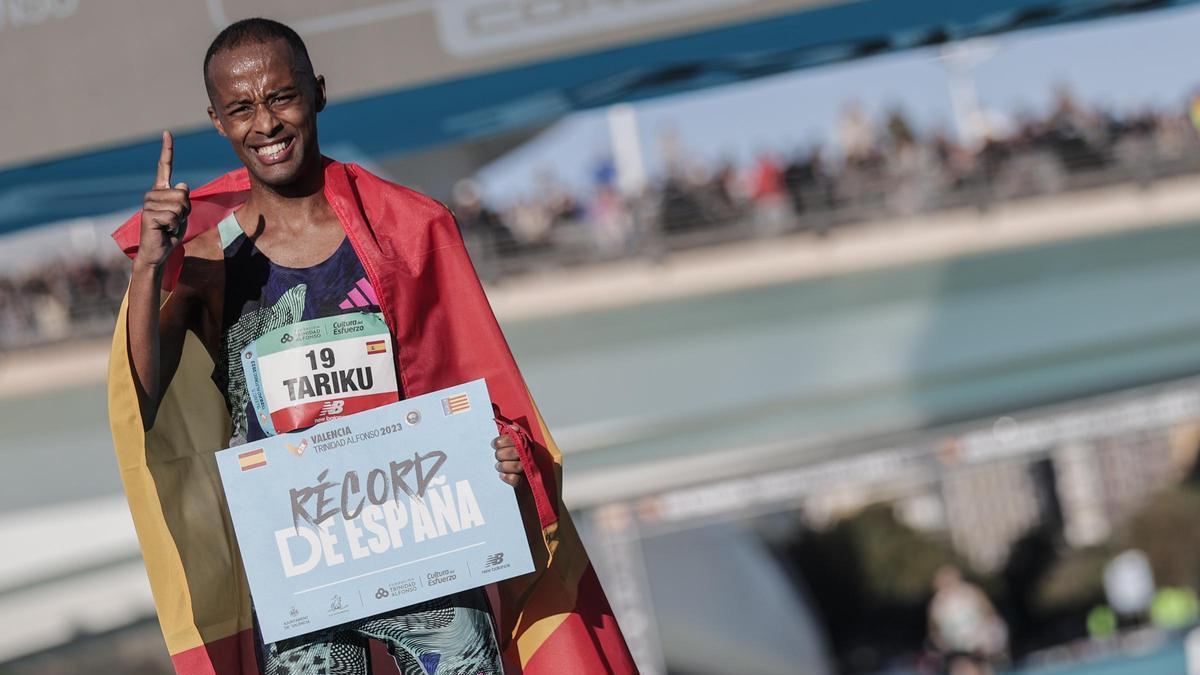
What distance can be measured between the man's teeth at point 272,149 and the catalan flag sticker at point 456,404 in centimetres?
48

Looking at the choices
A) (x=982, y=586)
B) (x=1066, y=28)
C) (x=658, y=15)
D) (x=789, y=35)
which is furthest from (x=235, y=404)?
(x=982, y=586)

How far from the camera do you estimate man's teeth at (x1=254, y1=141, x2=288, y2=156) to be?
7.50 feet

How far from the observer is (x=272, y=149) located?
2285 mm

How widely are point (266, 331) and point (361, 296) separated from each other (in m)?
0.16

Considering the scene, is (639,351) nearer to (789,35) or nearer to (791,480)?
(791,480)

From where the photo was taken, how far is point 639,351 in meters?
10.9

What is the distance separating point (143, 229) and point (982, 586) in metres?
12.3

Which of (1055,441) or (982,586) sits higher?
(1055,441)

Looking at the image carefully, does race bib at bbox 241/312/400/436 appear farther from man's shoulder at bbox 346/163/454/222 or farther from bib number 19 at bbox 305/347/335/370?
man's shoulder at bbox 346/163/454/222

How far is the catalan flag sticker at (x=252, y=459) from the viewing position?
221 cm

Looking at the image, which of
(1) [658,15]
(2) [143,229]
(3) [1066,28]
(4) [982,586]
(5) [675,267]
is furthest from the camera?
(4) [982,586]

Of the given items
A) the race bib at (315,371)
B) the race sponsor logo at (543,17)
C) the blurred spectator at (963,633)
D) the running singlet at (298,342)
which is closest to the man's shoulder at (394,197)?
the running singlet at (298,342)

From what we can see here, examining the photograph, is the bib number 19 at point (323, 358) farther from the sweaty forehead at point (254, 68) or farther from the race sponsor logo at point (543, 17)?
the race sponsor logo at point (543, 17)

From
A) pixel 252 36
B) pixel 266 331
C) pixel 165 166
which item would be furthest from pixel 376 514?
pixel 252 36
